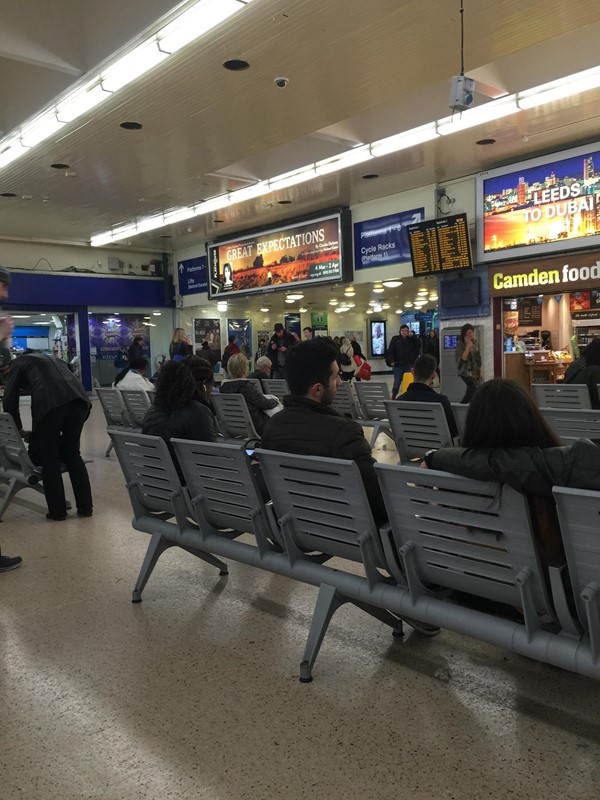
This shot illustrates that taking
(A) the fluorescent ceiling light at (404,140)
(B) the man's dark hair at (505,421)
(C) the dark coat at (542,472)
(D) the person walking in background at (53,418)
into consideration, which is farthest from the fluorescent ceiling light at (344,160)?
(C) the dark coat at (542,472)

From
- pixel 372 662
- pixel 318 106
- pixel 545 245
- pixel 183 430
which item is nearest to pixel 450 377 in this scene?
pixel 545 245

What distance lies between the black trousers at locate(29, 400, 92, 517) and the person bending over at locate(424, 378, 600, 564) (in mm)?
3611

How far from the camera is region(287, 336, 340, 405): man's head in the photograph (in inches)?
110

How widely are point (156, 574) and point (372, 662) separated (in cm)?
158

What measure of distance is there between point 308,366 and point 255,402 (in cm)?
314

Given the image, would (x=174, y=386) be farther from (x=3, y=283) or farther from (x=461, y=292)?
(x=461, y=292)

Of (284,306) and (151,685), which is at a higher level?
(284,306)

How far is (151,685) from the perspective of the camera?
2.48m

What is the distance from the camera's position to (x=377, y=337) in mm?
25578

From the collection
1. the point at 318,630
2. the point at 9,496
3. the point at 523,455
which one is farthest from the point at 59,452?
the point at 523,455

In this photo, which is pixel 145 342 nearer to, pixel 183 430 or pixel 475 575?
pixel 183 430

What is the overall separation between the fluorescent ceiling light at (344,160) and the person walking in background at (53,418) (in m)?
6.44

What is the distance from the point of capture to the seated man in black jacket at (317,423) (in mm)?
2559

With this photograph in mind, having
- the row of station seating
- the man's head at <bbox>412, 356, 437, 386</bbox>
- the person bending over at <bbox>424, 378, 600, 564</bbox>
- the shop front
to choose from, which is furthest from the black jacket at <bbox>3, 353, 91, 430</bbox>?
the shop front
